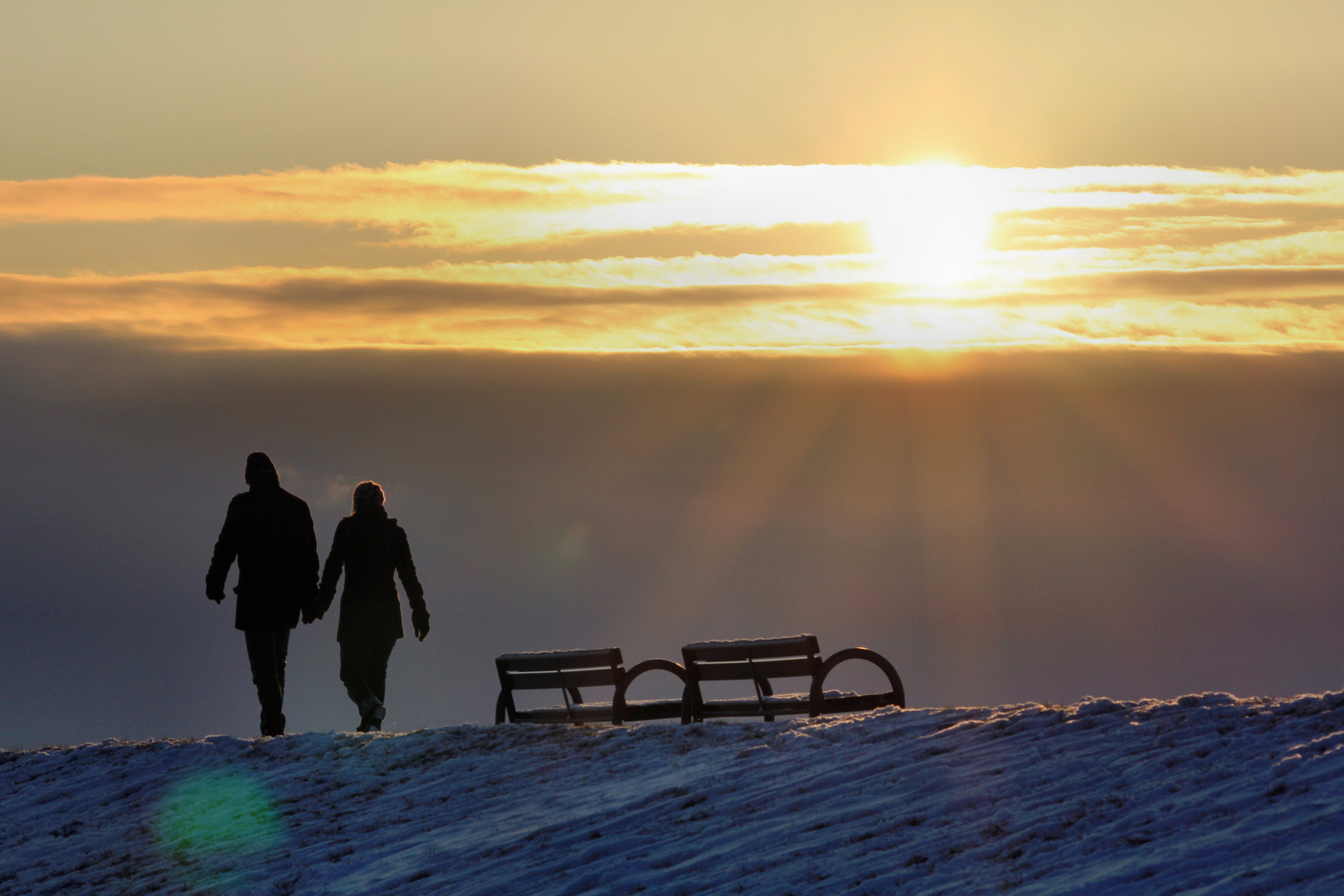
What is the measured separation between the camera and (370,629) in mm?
12742

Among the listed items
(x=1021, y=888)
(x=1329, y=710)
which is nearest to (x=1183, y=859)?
(x=1021, y=888)

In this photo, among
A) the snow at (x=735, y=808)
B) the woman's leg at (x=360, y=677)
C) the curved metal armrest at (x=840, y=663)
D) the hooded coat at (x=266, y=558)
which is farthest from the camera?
the woman's leg at (x=360, y=677)

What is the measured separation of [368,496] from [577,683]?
255 centimetres

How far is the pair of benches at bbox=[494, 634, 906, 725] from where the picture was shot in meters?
11.2

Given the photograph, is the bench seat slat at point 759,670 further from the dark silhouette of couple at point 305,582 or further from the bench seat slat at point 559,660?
the dark silhouette of couple at point 305,582

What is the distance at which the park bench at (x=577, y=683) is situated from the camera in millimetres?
11906

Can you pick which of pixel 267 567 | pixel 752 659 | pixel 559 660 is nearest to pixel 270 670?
pixel 267 567

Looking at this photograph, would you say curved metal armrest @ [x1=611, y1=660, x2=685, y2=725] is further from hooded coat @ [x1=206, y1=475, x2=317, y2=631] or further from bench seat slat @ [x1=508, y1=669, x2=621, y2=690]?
hooded coat @ [x1=206, y1=475, x2=317, y2=631]

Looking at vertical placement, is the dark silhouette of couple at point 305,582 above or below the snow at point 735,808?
above

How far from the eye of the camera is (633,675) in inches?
468

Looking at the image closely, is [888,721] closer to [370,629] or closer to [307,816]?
[307,816]

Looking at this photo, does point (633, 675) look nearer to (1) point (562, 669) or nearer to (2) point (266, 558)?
(1) point (562, 669)

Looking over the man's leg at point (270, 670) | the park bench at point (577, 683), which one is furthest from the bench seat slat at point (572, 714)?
the man's leg at point (270, 670)

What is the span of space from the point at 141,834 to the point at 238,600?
2391mm
